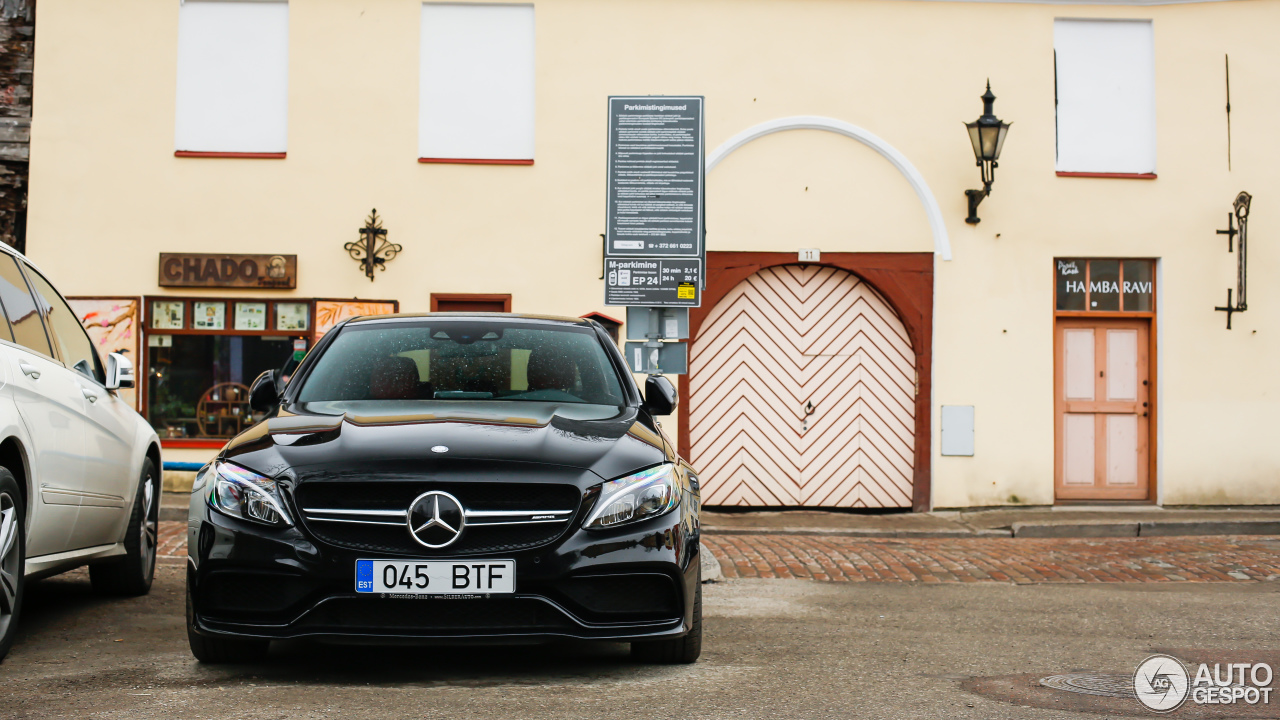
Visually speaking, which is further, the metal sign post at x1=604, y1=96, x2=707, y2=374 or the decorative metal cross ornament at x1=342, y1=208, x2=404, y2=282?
the decorative metal cross ornament at x1=342, y1=208, x2=404, y2=282

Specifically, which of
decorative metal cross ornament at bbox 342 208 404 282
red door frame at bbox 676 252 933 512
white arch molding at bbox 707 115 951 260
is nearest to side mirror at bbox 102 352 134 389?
decorative metal cross ornament at bbox 342 208 404 282

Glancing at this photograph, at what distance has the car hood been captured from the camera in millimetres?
4516

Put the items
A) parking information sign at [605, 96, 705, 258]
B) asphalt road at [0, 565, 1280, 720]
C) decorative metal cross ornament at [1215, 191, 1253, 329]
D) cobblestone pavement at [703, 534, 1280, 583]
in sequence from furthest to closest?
decorative metal cross ornament at [1215, 191, 1253, 329], parking information sign at [605, 96, 705, 258], cobblestone pavement at [703, 534, 1280, 583], asphalt road at [0, 565, 1280, 720]

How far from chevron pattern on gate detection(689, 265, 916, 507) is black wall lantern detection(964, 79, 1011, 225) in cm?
147

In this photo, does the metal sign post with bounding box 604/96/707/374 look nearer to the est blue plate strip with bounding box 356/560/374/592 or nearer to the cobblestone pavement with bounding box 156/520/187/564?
the cobblestone pavement with bounding box 156/520/187/564

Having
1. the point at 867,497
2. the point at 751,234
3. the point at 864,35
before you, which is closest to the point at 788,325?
the point at 751,234

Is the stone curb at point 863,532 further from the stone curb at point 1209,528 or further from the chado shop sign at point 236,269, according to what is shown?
the chado shop sign at point 236,269

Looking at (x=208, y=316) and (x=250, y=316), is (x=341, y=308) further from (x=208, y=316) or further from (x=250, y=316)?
(x=208, y=316)

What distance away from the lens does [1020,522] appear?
12.4 m

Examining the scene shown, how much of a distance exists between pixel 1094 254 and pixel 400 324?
9.96 meters

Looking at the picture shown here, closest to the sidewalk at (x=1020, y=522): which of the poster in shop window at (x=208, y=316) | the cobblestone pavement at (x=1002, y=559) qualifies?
the cobblestone pavement at (x=1002, y=559)

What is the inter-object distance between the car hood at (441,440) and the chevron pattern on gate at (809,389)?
864 cm

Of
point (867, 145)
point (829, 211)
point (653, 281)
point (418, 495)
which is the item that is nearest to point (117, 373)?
point (418, 495)

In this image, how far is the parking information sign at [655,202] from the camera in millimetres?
9578
